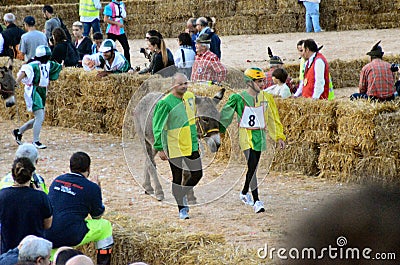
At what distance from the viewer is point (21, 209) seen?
753cm

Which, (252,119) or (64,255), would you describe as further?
(252,119)

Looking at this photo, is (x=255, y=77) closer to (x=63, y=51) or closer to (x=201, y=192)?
(x=201, y=192)

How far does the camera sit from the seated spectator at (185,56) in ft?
46.1

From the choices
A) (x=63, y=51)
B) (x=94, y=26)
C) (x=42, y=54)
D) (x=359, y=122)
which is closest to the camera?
(x=359, y=122)

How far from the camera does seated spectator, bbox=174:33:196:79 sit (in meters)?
14.1

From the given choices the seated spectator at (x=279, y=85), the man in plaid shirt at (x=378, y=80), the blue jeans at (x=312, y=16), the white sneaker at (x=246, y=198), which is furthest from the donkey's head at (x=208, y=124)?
the blue jeans at (x=312, y=16)

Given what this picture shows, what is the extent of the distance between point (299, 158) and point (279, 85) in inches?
44.3

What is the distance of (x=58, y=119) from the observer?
1659cm

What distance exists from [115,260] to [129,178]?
4.28 metres

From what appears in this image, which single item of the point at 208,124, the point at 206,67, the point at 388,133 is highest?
the point at 206,67

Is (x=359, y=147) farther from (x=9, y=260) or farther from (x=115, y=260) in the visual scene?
(x=9, y=260)

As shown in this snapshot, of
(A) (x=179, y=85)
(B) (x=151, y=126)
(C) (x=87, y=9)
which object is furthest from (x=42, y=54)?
(C) (x=87, y=9)

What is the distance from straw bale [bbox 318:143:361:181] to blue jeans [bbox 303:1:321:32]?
627 inches

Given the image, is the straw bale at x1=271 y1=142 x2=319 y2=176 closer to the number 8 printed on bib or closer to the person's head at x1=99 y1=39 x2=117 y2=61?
the number 8 printed on bib
